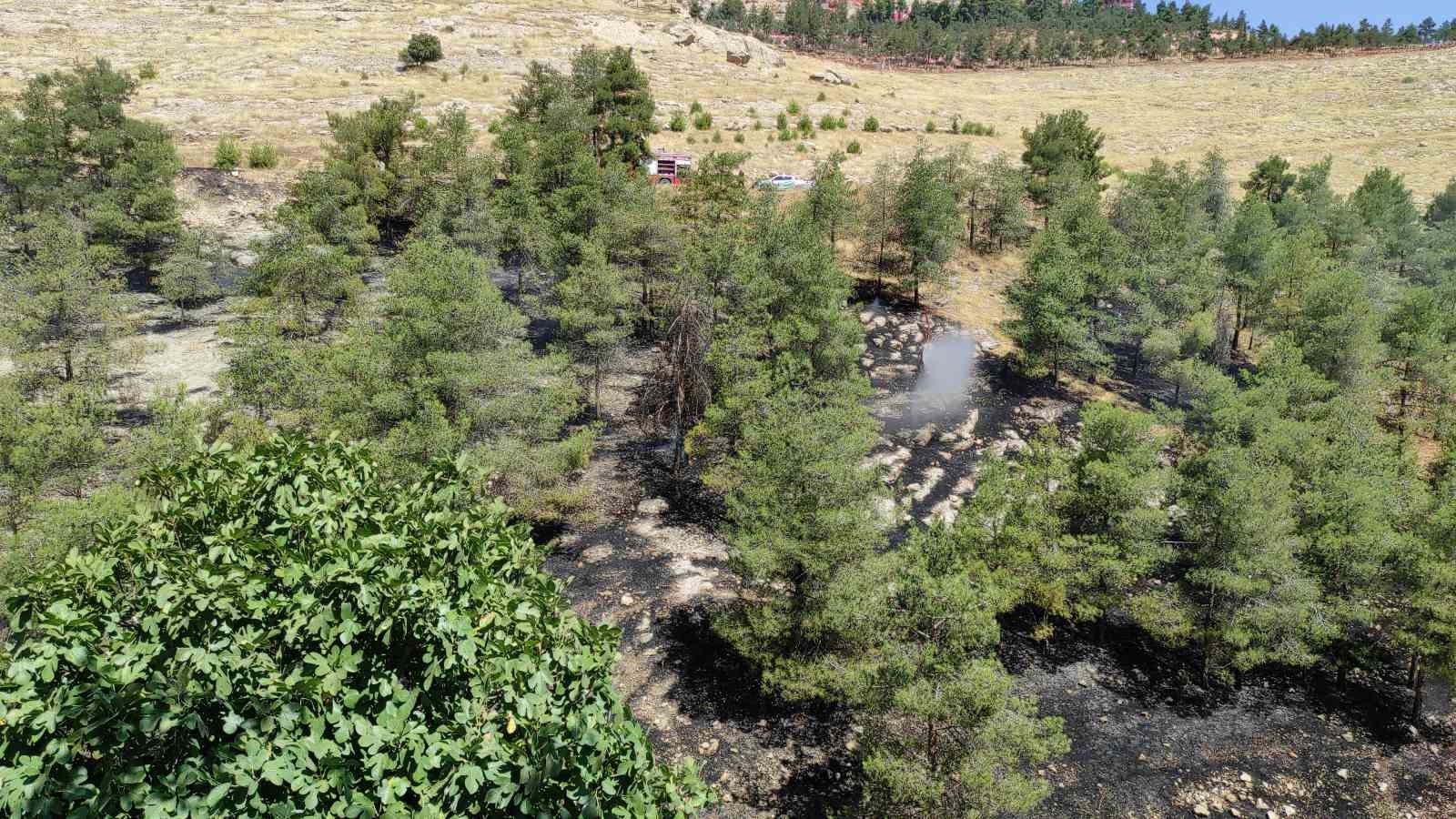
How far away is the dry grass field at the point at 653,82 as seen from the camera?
8000 cm

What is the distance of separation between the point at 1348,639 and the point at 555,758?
35042mm

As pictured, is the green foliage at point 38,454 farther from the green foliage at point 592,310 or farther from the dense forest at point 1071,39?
the dense forest at point 1071,39

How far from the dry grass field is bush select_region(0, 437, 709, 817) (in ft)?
218

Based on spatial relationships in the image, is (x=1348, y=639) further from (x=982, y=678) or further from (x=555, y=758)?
(x=555, y=758)

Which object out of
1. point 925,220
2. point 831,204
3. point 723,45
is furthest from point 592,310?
point 723,45

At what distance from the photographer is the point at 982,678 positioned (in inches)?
685

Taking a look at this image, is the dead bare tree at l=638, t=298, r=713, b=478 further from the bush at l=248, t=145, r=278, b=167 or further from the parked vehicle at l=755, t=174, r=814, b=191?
the bush at l=248, t=145, r=278, b=167

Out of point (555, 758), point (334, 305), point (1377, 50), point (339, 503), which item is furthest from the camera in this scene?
point (1377, 50)

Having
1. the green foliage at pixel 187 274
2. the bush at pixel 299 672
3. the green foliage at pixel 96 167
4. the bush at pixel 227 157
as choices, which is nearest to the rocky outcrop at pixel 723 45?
the bush at pixel 227 157

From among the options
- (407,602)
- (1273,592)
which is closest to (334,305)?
(407,602)

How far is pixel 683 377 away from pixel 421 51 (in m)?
76.3

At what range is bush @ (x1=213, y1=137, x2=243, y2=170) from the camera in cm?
6438

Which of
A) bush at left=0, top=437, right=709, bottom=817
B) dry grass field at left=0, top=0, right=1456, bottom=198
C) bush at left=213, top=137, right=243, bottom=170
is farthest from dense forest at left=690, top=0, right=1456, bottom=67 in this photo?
bush at left=0, top=437, right=709, bottom=817

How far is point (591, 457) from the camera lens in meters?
41.2
